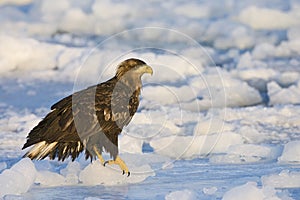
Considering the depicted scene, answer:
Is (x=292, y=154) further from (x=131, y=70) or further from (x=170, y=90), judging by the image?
(x=170, y=90)

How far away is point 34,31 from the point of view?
12289 mm

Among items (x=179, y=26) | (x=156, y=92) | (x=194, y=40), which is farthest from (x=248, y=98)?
(x=179, y=26)

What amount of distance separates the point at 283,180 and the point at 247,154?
119cm

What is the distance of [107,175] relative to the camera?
5.43 meters

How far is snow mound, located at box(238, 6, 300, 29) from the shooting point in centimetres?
1255

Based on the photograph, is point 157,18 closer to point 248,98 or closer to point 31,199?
point 248,98

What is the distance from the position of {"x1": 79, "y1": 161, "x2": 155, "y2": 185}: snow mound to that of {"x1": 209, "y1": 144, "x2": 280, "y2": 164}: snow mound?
74cm

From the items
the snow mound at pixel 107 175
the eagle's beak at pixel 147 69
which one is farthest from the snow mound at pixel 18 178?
the eagle's beak at pixel 147 69

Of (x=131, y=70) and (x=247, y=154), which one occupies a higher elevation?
(x=131, y=70)

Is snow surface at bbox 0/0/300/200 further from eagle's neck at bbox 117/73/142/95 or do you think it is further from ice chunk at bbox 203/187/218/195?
eagle's neck at bbox 117/73/142/95

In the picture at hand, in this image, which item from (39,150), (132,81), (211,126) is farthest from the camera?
(211,126)

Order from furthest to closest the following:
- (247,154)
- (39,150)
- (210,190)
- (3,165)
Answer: (247,154)
(3,165)
(39,150)
(210,190)

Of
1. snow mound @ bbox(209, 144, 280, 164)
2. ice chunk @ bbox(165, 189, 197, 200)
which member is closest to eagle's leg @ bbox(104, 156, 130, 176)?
snow mound @ bbox(209, 144, 280, 164)

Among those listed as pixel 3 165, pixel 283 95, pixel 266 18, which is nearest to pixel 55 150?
pixel 3 165
